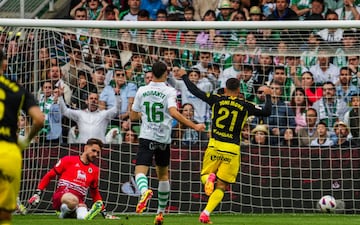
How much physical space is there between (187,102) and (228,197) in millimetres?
1829

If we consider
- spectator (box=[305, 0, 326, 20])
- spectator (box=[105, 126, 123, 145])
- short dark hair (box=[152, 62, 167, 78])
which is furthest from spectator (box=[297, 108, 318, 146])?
short dark hair (box=[152, 62, 167, 78])

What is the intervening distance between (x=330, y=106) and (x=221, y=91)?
6.28 ft

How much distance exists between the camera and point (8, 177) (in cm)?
752

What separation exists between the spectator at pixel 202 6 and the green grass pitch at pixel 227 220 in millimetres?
5688

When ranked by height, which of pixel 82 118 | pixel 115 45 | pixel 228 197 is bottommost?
pixel 228 197

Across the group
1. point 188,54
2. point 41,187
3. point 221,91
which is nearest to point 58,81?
point 188,54

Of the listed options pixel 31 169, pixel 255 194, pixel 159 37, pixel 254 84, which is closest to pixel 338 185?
pixel 255 194

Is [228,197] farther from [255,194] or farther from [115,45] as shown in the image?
[115,45]

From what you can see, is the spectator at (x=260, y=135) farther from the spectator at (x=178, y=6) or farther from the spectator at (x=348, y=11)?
the spectator at (x=178, y=6)

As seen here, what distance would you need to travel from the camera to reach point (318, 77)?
1781 cm

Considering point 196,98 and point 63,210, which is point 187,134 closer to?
point 196,98

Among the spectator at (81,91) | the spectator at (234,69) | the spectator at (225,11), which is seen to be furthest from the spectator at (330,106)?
the spectator at (81,91)

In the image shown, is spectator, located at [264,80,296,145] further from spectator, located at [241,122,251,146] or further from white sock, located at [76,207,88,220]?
white sock, located at [76,207,88,220]

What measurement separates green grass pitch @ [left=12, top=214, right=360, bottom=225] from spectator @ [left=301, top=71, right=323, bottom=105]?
2442mm
